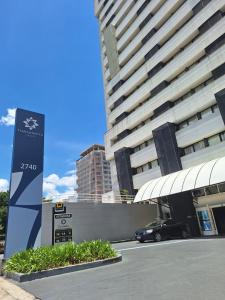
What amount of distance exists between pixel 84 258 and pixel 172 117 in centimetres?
2209

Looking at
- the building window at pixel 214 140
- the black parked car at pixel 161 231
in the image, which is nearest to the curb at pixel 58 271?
the black parked car at pixel 161 231

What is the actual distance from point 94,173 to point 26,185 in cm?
12228

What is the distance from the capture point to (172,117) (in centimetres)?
2919

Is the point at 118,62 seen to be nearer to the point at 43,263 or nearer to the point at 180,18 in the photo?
the point at 180,18

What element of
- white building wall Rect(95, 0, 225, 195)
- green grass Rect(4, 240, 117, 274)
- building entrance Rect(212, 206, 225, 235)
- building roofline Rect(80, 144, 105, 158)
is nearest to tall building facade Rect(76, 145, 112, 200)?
building roofline Rect(80, 144, 105, 158)

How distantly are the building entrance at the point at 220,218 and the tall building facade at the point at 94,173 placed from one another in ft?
370

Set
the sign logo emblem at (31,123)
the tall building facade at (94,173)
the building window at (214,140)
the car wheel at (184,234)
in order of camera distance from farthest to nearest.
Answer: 1. the tall building facade at (94,173)
2. the building window at (214,140)
3. the car wheel at (184,234)
4. the sign logo emblem at (31,123)

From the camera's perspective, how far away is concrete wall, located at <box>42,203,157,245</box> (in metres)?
21.7

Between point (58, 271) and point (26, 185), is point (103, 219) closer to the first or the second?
point (26, 185)

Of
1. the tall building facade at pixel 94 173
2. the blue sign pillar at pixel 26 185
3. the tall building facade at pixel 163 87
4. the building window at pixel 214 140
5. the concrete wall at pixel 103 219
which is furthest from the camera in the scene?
Result: the tall building facade at pixel 94 173

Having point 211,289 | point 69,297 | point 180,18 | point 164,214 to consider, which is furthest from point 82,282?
point 180,18

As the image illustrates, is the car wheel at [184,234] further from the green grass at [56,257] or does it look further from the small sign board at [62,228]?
the small sign board at [62,228]

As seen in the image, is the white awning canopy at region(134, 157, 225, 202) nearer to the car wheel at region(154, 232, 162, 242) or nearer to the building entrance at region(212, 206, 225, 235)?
the car wheel at region(154, 232, 162, 242)

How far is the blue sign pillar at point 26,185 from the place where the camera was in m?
11.6
